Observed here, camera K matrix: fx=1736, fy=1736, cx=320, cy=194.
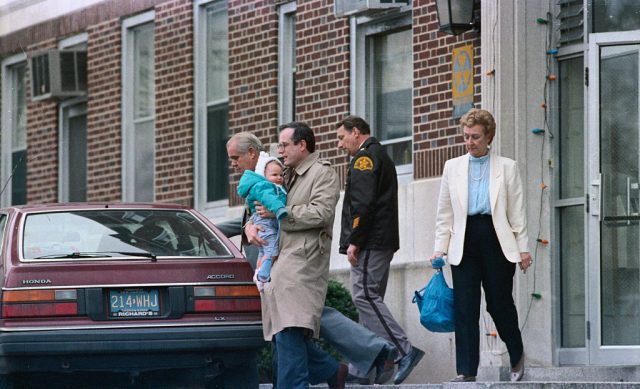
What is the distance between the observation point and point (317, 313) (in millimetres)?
10266

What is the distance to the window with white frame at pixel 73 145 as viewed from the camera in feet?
65.9

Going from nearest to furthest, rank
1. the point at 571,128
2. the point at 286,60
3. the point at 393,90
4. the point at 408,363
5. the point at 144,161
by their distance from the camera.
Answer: the point at 408,363 → the point at 571,128 → the point at 393,90 → the point at 286,60 → the point at 144,161

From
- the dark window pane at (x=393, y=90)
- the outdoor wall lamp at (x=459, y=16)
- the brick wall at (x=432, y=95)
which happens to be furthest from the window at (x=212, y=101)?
the outdoor wall lamp at (x=459, y=16)

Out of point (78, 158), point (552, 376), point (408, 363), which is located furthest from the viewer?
point (78, 158)

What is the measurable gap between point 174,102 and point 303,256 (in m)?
8.18

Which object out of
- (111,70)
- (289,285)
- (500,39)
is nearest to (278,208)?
(289,285)

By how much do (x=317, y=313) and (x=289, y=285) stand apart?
252mm

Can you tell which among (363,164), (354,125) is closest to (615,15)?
(354,125)

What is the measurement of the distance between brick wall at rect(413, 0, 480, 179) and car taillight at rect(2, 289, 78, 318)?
4.12 metres

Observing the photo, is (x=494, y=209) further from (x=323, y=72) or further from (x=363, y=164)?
(x=323, y=72)

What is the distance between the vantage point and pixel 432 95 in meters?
14.0

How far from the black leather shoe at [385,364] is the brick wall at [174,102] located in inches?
260

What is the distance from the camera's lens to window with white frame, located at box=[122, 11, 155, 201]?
742 inches

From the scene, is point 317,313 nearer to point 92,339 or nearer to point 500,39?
point 92,339
